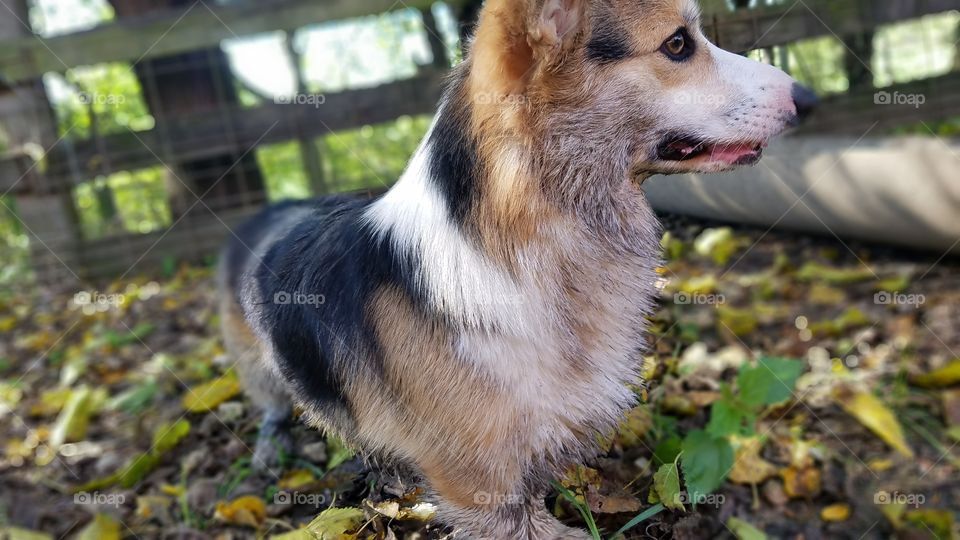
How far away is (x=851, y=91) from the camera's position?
17.7 ft

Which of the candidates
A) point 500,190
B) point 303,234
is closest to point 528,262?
point 500,190

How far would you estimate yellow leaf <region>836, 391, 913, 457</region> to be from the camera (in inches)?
121

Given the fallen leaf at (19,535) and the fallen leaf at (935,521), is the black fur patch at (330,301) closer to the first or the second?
the fallen leaf at (19,535)

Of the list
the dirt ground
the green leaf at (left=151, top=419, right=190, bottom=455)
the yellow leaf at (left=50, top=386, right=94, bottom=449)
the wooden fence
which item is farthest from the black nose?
the yellow leaf at (left=50, top=386, right=94, bottom=449)

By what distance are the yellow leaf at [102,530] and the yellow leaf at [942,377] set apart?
12.1ft

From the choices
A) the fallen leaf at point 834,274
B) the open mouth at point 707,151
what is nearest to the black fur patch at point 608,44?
the open mouth at point 707,151

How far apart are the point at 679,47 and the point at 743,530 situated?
175 centimetres

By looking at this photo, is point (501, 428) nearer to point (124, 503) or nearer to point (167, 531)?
point (167, 531)

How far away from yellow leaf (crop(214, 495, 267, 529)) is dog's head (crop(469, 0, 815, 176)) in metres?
1.72

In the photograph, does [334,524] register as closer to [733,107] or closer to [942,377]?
[733,107]

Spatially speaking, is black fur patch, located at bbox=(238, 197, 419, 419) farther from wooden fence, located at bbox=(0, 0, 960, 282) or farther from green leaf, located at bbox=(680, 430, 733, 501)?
wooden fence, located at bbox=(0, 0, 960, 282)

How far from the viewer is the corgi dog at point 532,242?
1920 mm

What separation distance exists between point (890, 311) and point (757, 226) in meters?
1.16

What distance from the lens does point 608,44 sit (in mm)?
1939
